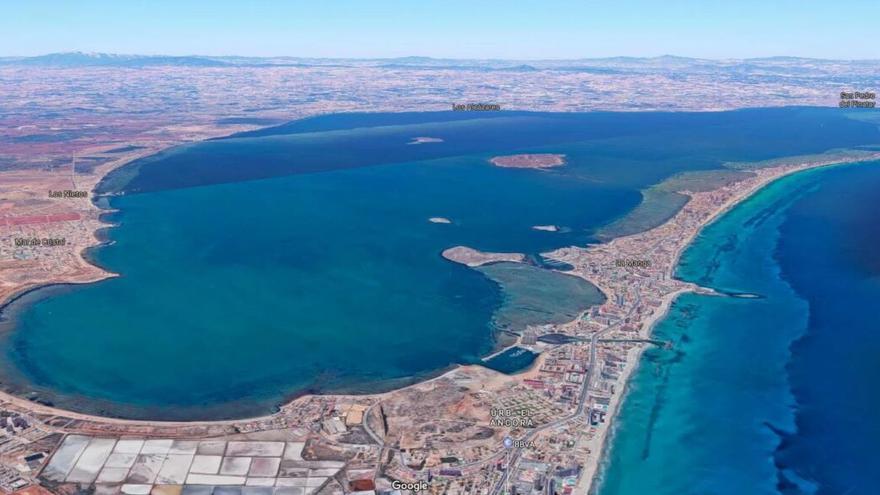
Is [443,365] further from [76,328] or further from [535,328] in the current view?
[76,328]

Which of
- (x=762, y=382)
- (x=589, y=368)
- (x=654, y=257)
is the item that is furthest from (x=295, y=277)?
(x=762, y=382)

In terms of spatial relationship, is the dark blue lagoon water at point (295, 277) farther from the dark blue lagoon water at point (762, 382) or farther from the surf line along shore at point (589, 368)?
the dark blue lagoon water at point (762, 382)

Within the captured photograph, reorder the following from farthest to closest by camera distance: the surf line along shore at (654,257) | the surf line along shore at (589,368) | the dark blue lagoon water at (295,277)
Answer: the dark blue lagoon water at (295,277) < the surf line along shore at (654,257) < the surf line along shore at (589,368)

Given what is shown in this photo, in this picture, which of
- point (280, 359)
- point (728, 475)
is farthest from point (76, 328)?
point (728, 475)

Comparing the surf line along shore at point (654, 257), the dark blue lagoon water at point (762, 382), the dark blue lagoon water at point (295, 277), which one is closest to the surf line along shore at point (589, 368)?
the surf line along shore at point (654, 257)

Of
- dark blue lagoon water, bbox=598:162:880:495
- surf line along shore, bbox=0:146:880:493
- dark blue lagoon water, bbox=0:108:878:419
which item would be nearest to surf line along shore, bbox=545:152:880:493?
surf line along shore, bbox=0:146:880:493

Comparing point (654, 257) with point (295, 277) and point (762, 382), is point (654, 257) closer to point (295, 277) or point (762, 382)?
point (762, 382)

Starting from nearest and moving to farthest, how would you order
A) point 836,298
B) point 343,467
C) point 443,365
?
point 343,467, point 443,365, point 836,298
